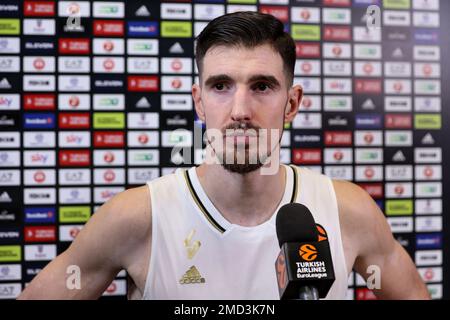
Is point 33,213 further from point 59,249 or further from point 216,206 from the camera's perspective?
point 216,206

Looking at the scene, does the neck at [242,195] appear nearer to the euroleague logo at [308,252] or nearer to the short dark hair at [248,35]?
the short dark hair at [248,35]

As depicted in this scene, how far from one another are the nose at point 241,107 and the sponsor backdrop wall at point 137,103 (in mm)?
545

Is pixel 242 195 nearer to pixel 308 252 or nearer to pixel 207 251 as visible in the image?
pixel 207 251

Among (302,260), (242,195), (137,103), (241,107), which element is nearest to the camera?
(302,260)

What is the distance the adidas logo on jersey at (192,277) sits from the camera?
97 cm

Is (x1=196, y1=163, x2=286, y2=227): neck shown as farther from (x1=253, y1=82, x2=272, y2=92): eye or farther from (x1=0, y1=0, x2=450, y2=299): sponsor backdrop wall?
(x1=0, y1=0, x2=450, y2=299): sponsor backdrop wall

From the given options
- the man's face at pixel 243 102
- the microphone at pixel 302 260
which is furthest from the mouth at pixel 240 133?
the microphone at pixel 302 260

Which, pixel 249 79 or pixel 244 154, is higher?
pixel 249 79

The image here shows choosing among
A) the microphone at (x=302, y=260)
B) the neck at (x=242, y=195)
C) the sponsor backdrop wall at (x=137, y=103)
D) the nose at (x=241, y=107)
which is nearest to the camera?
the microphone at (x=302, y=260)

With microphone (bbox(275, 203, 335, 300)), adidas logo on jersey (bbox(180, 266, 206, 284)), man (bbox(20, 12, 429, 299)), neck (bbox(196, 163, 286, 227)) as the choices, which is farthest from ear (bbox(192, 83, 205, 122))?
microphone (bbox(275, 203, 335, 300))

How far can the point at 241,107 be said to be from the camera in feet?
2.94

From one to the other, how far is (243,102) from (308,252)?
0.44m

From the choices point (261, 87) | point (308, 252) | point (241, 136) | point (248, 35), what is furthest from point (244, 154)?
point (308, 252)
